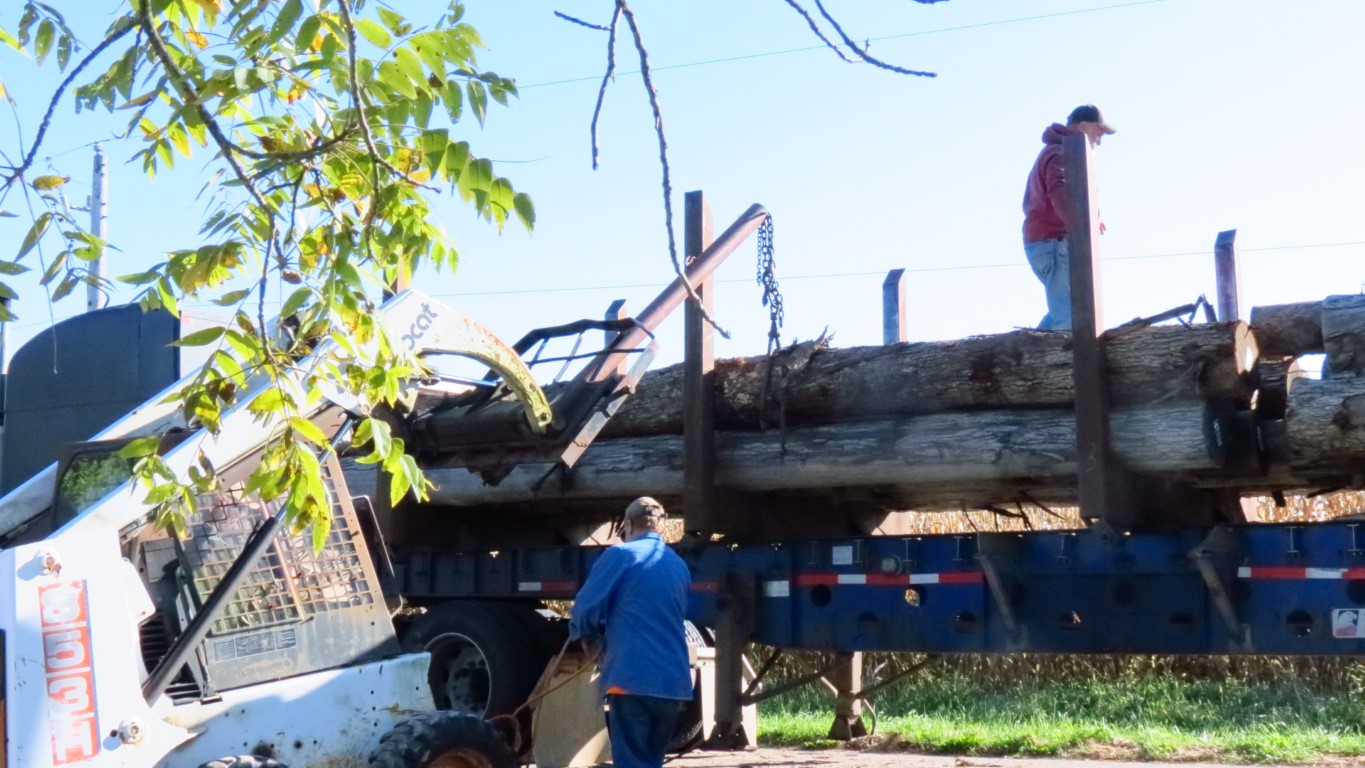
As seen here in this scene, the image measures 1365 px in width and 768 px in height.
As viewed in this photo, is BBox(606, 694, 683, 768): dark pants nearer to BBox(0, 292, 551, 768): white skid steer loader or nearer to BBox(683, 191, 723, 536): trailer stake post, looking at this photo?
BBox(0, 292, 551, 768): white skid steer loader

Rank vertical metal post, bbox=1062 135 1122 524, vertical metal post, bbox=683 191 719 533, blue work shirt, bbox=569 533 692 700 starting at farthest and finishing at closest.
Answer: vertical metal post, bbox=683 191 719 533, vertical metal post, bbox=1062 135 1122 524, blue work shirt, bbox=569 533 692 700

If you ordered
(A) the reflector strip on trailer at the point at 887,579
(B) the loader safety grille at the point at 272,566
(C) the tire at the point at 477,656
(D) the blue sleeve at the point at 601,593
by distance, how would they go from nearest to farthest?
(B) the loader safety grille at the point at 272,566, (D) the blue sleeve at the point at 601,593, (A) the reflector strip on trailer at the point at 887,579, (C) the tire at the point at 477,656

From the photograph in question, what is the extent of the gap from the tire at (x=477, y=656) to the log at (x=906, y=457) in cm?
79

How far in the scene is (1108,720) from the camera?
516 inches

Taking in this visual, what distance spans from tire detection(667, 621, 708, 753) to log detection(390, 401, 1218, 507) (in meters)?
0.83

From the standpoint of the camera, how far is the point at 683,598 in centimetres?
709

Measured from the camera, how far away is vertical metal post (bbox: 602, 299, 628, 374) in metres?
8.81

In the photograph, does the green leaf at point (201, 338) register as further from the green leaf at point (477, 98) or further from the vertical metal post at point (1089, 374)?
the vertical metal post at point (1089, 374)

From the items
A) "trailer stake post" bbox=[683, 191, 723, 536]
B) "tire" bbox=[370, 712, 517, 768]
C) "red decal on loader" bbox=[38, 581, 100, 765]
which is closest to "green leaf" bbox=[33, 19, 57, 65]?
"red decal on loader" bbox=[38, 581, 100, 765]

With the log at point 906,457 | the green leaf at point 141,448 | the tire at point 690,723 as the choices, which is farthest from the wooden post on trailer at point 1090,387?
the green leaf at point 141,448

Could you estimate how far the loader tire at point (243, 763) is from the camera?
5.79 m

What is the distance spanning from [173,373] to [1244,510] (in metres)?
5.91

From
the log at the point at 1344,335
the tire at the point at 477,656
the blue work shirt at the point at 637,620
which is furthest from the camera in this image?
the tire at the point at 477,656

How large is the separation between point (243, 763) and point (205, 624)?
20.9 inches
